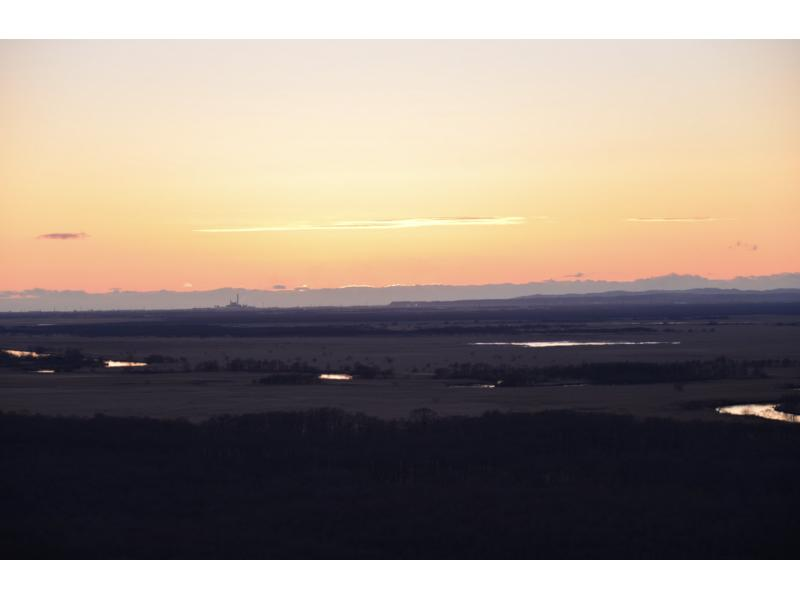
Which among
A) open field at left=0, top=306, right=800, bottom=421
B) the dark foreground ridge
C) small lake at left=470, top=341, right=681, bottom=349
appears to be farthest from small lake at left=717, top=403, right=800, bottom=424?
small lake at left=470, top=341, right=681, bottom=349

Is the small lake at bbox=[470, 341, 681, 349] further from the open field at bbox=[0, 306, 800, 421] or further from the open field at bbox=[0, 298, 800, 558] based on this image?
the open field at bbox=[0, 298, 800, 558]

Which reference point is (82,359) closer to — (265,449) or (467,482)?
(265,449)

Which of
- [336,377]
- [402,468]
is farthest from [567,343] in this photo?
[402,468]

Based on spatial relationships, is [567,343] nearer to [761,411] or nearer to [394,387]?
[394,387]

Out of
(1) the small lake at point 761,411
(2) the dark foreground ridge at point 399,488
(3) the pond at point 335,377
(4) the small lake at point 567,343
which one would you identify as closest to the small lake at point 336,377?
(3) the pond at point 335,377

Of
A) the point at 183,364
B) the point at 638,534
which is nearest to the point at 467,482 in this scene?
the point at 638,534

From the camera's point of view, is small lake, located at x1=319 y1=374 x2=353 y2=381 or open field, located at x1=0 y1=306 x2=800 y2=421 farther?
small lake, located at x1=319 y1=374 x2=353 y2=381
